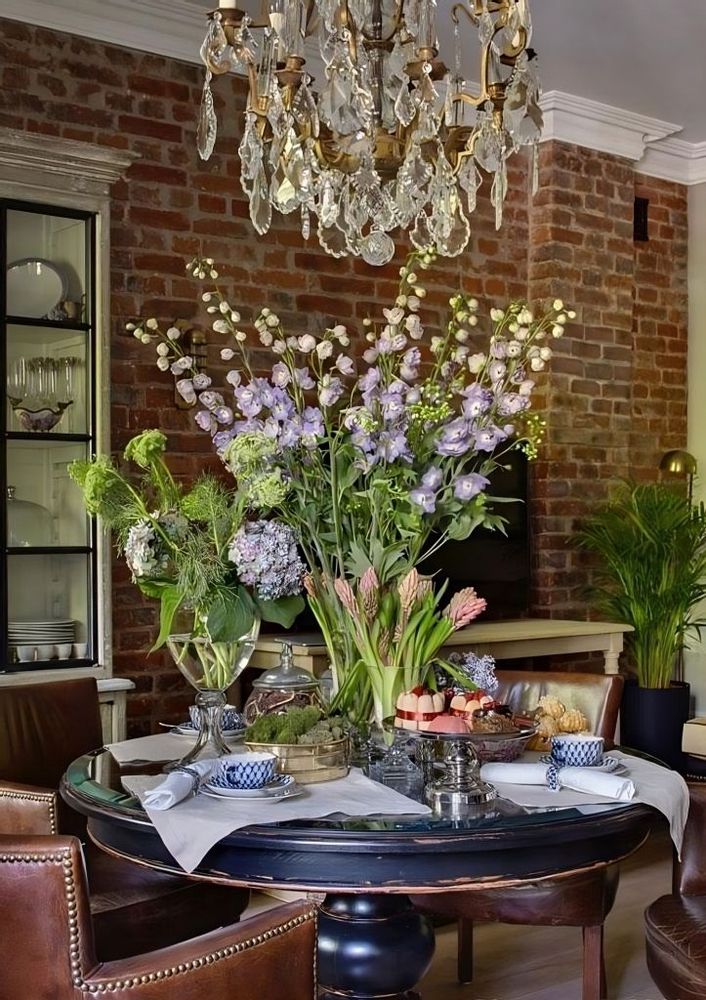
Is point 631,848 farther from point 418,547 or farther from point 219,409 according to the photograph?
point 219,409

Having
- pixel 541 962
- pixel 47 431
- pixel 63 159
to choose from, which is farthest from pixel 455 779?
pixel 63 159

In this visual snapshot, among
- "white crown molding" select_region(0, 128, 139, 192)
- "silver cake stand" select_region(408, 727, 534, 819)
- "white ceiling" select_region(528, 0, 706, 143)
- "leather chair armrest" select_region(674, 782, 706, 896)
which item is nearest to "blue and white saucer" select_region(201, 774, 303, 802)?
"silver cake stand" select_region(408, 727, 534, 819)

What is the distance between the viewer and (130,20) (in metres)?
4.45

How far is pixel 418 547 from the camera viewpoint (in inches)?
108

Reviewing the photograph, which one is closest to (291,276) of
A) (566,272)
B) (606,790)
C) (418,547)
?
(566,272)

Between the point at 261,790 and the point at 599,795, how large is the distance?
62cm

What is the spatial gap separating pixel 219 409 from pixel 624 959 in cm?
215

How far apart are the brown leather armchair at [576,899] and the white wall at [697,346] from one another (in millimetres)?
3225

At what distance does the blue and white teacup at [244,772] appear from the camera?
89.0 inches

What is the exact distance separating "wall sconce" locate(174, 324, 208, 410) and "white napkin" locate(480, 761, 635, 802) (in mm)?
2452

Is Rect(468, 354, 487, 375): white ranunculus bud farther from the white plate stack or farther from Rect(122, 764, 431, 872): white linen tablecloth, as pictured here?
the white plate stack

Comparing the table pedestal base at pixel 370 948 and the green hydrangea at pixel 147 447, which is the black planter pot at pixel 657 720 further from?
the green hydrangea at pixel 147 447

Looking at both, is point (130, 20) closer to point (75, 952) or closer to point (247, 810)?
point (247, 810)

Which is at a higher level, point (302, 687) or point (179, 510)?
point (179, 510)
